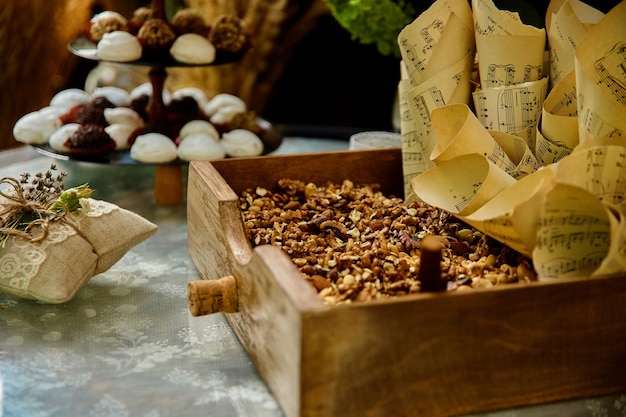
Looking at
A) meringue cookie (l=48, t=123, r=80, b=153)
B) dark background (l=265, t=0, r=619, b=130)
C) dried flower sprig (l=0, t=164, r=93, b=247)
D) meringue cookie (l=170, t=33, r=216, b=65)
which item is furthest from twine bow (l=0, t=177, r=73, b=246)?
dark background (l=265, t=0, r=619, b=130)

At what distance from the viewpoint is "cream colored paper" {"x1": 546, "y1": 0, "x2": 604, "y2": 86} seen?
112cm

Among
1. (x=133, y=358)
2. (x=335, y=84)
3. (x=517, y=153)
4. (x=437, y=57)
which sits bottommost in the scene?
(x=335, y=84)

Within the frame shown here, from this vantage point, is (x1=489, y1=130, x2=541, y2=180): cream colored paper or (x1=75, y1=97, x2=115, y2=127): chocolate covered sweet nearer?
(x1=489, y1=130, x2=541, y2=180): cream colored paper

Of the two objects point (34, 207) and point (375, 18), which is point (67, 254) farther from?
point (375, 18)

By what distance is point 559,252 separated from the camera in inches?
35.1

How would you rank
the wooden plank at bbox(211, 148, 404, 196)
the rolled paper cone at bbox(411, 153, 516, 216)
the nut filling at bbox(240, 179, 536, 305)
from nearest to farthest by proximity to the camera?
the nut filling at bbox(240, 179, 536, 305), the rolled paper cone at bbox(411, 153, 516, 216), the wooden plank at bbox(211, 148, 404, 196)

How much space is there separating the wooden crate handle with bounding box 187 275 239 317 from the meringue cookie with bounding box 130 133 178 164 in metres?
0.55

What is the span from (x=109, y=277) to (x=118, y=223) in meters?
0.09

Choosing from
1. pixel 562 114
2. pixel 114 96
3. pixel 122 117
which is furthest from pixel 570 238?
pixel 114 96

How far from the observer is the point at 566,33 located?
3.68ft

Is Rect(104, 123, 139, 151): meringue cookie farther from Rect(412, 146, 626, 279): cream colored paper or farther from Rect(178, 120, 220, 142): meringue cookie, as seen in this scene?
Rect(412, 146, 626, 279): cream colored paper

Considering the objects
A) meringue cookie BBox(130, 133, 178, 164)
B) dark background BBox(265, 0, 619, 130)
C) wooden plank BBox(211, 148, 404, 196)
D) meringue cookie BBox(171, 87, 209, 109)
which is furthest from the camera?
dark background BBox(265, 0, 619, 130)

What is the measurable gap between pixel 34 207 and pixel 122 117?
0.50 meters

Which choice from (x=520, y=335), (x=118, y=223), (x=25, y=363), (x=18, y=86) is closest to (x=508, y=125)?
(x=520, y=335)
